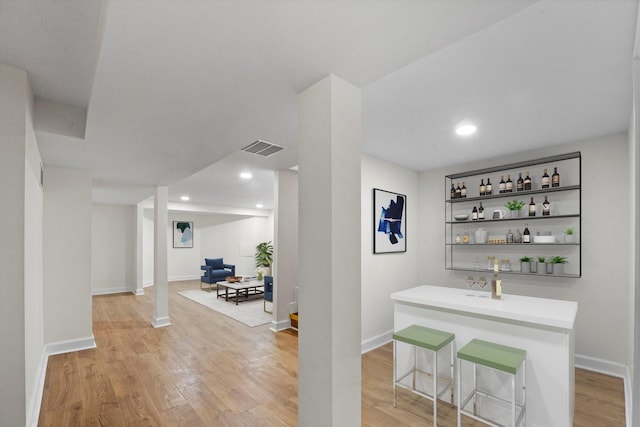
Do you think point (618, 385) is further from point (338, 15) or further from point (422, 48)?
point (338, 15)

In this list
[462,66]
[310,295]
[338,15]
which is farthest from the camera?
[462,66]

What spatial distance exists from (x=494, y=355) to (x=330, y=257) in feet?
4.84

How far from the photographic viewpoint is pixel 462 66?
6.14 feet

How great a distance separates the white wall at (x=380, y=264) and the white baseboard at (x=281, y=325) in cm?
146

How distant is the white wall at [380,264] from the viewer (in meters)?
3.82

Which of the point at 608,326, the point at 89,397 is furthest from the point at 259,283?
the point at 608,326

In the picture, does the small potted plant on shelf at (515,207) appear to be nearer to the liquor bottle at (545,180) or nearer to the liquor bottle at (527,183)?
the liquor bottle at (527,183)

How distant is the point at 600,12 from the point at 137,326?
20.7 feet

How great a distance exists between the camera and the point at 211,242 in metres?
10.5

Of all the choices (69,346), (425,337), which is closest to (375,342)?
(425,337)

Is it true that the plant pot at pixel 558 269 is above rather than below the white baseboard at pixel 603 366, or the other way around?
above

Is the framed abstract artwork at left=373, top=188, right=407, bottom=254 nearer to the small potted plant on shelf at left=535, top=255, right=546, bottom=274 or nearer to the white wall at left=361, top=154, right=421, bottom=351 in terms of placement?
the white wall at left=361, top=154, right=421, bottom=351

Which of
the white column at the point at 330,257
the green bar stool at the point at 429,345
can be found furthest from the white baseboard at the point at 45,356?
the green bar stool at the point at 429,345

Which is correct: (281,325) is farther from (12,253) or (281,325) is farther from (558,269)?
(558,269)
